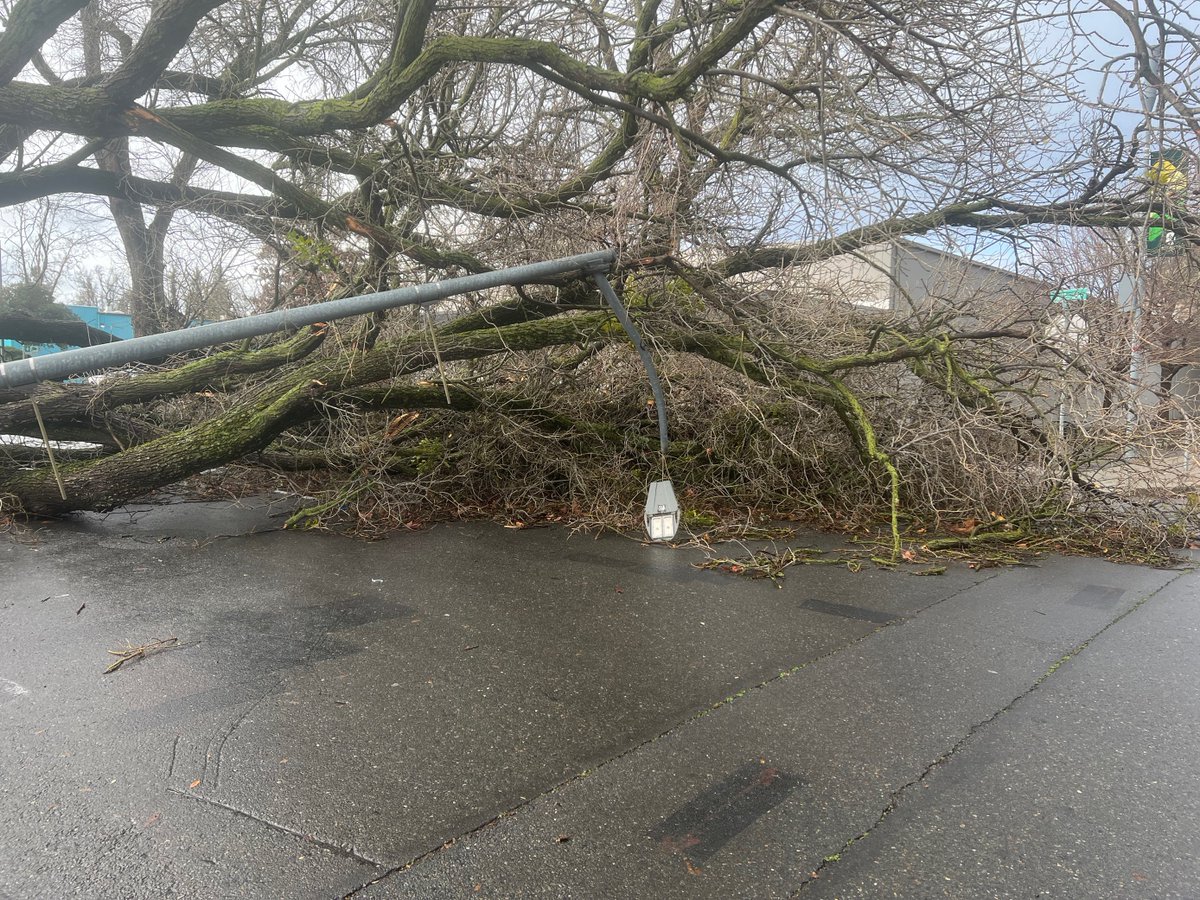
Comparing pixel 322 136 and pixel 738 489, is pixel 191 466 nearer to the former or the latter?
pixel 322 136

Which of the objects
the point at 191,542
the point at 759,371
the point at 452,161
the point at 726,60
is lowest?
the point at 191,542

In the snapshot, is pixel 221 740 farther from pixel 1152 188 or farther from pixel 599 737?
pixel 1152 188

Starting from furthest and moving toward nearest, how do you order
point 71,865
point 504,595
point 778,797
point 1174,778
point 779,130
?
point 779,130 < point 504,595 < point 1174,778 < point 778,797 < point 71,865

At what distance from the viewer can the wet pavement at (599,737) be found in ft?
6.63

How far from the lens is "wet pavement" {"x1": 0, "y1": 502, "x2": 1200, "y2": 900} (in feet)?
6.63

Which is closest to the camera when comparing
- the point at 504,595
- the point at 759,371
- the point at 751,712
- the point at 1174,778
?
the point at 1174,778

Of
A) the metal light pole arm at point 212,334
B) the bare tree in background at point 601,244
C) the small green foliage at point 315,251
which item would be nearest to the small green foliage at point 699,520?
the bare tree in background at point 601,244

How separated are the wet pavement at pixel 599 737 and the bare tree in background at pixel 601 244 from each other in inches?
71.4

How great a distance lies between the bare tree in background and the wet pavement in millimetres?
1813

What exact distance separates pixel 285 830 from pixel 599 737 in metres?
1.09

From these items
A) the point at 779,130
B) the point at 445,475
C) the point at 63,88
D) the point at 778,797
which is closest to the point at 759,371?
the point at 779,130

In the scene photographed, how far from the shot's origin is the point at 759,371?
6.48 meters

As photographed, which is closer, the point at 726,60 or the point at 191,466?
the point at 191,466

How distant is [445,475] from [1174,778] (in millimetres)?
5784
